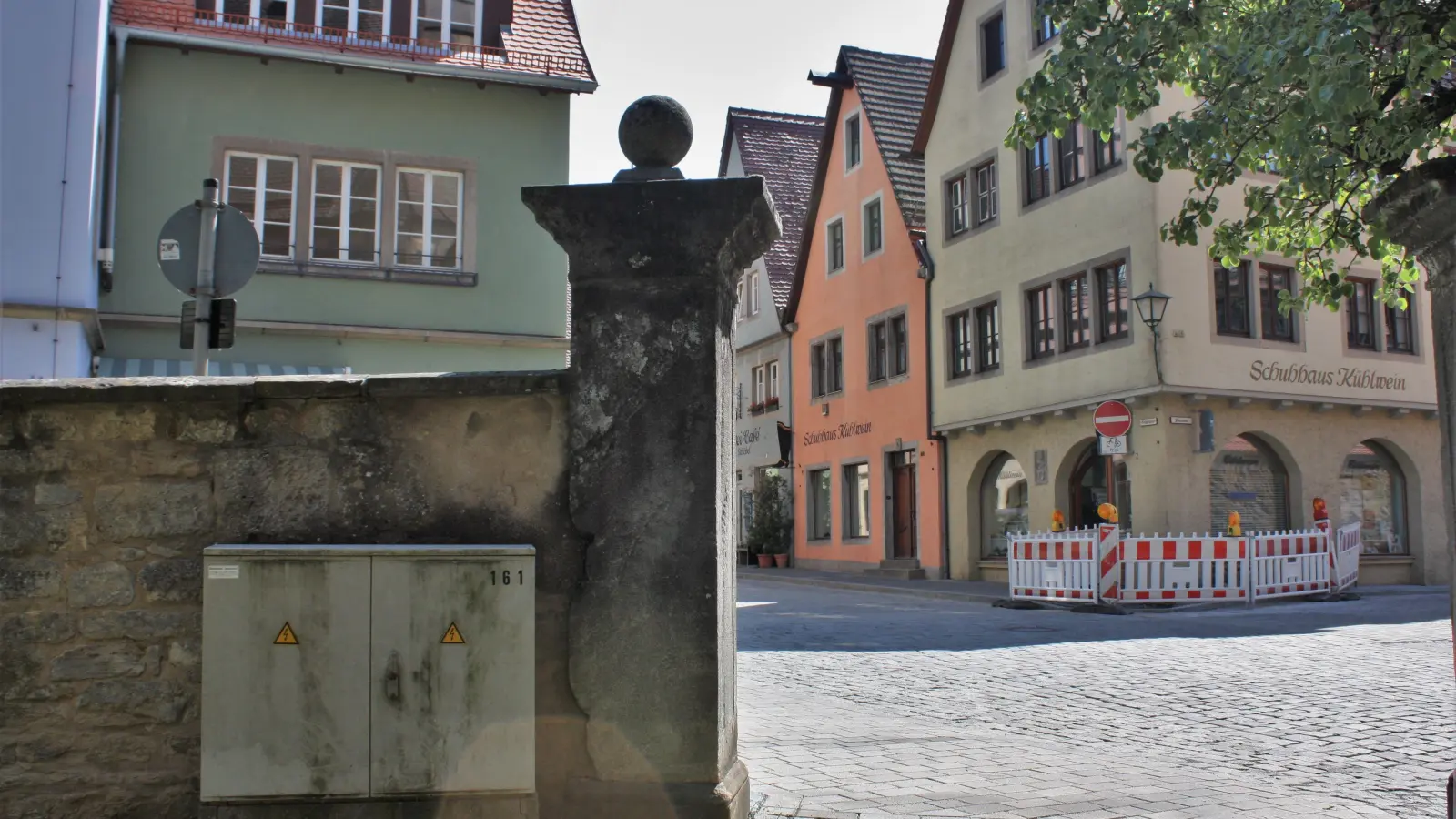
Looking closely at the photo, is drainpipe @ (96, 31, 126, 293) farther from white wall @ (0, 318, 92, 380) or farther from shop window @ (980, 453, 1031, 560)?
shop window @ (980, 453, 1031, 560)

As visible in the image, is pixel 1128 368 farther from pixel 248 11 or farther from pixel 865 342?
pixel 248 11

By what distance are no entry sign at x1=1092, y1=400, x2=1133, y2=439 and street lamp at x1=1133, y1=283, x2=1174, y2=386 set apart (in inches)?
83.3

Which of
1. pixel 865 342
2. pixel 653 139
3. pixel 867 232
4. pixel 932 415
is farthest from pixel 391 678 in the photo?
pixel 867 232

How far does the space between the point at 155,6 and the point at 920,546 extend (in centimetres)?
1700

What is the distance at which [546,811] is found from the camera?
4.50 m

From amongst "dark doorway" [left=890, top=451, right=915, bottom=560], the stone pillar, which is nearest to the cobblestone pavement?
the stone pillar

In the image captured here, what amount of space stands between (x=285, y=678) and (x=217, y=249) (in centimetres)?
410

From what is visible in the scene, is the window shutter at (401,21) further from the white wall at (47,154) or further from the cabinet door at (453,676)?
the cabinet door at (453,676)

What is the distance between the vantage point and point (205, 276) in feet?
25.5

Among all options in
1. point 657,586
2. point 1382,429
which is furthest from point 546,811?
point 1382,429

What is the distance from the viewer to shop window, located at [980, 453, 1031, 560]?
24.2 m

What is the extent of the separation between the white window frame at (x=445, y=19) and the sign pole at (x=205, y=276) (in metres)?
10.9

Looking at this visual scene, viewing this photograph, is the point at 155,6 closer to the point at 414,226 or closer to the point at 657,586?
the point at 414,226

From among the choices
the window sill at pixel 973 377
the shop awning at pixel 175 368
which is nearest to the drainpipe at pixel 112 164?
the shop awning at pixel 175 368
